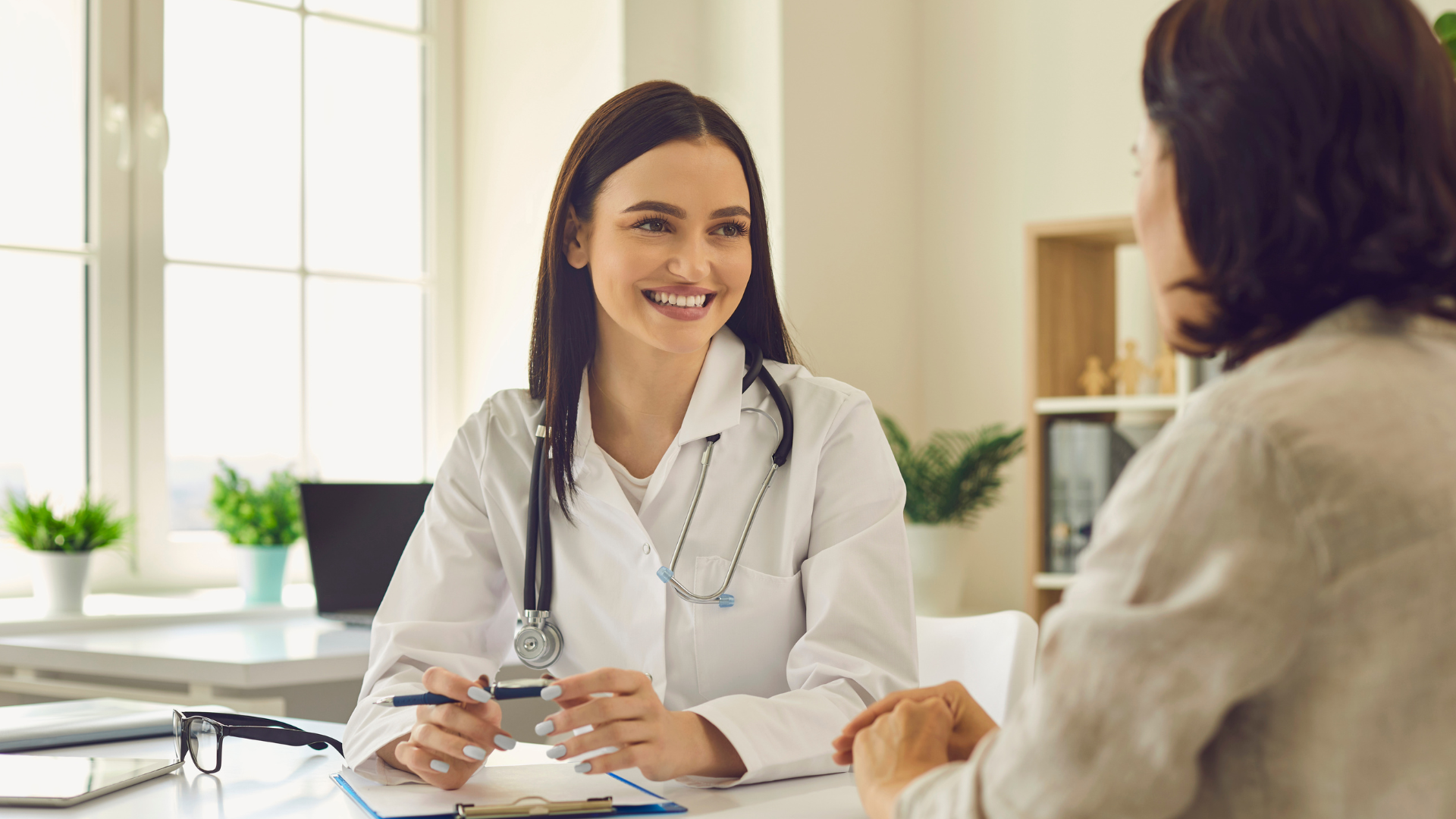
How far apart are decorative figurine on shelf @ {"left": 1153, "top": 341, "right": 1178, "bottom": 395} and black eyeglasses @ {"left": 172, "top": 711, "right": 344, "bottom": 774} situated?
2.28 meters

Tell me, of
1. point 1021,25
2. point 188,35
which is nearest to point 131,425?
point 188,35

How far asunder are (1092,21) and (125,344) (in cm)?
272

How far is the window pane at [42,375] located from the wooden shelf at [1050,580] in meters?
2.34

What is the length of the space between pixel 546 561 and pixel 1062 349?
77.0 inches

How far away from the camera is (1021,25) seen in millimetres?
3453

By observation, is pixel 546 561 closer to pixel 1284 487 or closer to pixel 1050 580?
pixel 1284 487

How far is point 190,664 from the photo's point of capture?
2.02 meters

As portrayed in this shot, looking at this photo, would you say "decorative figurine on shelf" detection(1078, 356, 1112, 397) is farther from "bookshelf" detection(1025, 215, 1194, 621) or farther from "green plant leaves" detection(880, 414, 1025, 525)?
"green plant leaves" detection(880, 414, 1025, 525)

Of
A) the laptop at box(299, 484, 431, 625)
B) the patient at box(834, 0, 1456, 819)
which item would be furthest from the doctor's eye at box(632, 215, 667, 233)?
the laptop at box(299, 484, 431, 625)

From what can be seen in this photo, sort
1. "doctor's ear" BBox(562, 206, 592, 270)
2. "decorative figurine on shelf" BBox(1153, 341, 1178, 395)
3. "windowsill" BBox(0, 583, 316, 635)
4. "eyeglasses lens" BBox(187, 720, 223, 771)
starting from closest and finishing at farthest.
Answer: "eyeglasses lens" BBox(187, 720, 223, 771) → "doctor's ear" BBox(562, 206, 592, 270) → "windowsill" BBox(0, 583, 316, 635) → "decorative figurine on shelf" BBox(1153, 341, 1178, 395)

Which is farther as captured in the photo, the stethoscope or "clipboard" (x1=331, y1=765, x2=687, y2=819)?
the stethoscope

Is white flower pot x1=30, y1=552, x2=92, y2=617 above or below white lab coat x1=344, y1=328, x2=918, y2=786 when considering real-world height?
below

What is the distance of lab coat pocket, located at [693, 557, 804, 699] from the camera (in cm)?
140

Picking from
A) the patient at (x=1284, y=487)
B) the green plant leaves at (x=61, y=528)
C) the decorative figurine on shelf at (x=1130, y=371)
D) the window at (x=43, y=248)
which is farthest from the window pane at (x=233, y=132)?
the patient at (x=1284, y=487)
